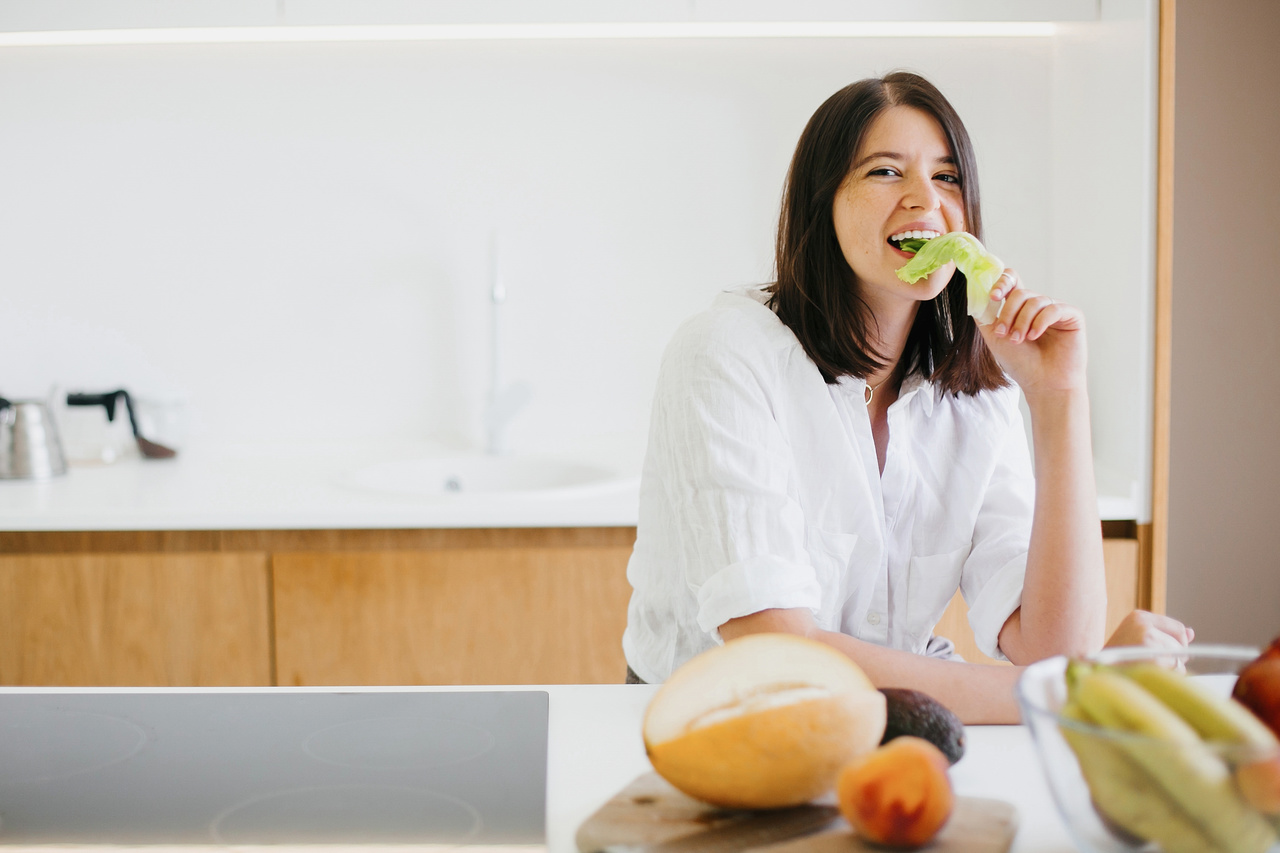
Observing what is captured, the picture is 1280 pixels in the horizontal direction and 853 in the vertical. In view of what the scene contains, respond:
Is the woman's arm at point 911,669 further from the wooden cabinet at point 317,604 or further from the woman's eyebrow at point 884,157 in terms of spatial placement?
A: the wooden cabinet at point 317,604

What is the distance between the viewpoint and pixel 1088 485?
3.75 ft

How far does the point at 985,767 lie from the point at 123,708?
64cm

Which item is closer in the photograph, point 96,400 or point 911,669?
point 911,669

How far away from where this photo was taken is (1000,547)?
1.26m

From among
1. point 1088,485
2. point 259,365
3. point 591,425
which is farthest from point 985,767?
point 259,365

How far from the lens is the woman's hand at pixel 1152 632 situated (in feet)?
2.86

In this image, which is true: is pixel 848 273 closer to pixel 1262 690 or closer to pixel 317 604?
pixel 1262 690

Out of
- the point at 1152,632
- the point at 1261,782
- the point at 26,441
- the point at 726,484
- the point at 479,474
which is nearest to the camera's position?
the point at 1261,782

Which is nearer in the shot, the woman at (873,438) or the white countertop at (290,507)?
the woman at (873,438)

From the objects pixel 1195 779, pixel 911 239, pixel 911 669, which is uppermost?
pixel 911 239

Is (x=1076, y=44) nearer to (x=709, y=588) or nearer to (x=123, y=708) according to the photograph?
(x=709, y=588)

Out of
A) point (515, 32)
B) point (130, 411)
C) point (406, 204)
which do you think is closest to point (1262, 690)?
point (515, 32)

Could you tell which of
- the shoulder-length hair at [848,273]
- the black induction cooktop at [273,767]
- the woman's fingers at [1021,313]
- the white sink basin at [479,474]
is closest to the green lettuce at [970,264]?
the woman's fingers at [1021,313]

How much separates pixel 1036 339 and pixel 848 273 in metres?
0.25
